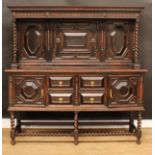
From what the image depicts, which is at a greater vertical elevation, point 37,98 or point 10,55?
point 10,55

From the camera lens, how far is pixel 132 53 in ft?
10.5

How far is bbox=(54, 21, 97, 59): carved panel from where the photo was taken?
316cm

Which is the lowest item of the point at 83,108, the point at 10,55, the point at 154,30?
the point at 83,108

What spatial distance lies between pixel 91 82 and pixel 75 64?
1.22 ft

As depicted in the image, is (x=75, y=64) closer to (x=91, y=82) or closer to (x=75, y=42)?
(x=75, y=42)

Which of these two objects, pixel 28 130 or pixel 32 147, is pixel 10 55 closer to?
pixel 28 130

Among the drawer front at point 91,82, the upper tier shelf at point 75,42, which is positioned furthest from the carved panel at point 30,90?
the drawer front at point 91,82

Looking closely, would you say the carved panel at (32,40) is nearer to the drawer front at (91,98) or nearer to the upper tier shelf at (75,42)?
the upper tier shelf at (75,42)

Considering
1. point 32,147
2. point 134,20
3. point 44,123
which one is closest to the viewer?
point 32,147

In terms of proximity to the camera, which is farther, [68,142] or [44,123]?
[44,123]

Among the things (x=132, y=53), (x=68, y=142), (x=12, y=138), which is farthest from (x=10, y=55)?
(x=132, y=53)

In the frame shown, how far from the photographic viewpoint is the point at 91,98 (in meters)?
2.93

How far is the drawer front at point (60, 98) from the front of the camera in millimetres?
2916

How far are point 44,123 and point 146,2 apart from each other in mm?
2042
